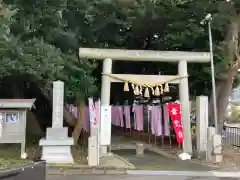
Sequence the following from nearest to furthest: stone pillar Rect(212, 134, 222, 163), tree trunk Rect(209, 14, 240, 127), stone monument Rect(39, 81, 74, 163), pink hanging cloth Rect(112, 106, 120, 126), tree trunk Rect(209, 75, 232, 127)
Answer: stone monument Rect(39, 81, 74, 163), stone pillar Rect(212, 134, 222, 163), tree trunk Rect(209, 14, 240, 127), tree trunk Rect(209, 75, 232, 127), pink hanging cloth Rect(112, 106, 120, 126)

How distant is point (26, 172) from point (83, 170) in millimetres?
7069

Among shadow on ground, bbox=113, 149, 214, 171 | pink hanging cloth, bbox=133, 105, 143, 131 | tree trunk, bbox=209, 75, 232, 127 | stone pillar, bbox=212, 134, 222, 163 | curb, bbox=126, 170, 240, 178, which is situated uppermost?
tree trunk, bbox=209, 75, 232, 127

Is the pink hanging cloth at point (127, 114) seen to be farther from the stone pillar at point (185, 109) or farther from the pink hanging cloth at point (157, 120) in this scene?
the stone pillar at point (185, 109)

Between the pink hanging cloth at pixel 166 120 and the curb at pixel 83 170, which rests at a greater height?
the pink hanging cloth at pixel 166 120

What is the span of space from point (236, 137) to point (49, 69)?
37.1 ft

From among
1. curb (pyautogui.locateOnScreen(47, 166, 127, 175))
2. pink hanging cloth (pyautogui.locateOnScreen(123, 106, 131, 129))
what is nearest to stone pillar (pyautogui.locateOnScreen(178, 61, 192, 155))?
curb (pyautogui.locateOnScreen(47, 166, 127, 175))

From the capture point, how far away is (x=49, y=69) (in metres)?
12.8

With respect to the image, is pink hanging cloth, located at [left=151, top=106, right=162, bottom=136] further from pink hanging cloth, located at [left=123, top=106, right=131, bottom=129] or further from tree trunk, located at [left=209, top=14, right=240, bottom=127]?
pink hanging cloth, located at [left=123, top=106, right=131, bottom=129]

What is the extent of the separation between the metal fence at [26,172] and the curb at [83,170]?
622 cm

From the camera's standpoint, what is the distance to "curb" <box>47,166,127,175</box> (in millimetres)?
11422

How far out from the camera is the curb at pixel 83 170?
37.5ft

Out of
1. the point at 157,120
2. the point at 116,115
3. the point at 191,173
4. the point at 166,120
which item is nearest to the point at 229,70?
the point at 166,120

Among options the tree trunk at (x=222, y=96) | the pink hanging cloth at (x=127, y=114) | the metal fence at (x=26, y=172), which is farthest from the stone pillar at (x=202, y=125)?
the metal fence at (x=26, y=172)

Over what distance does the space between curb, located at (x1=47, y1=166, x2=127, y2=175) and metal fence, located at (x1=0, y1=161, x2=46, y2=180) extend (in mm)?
6223
